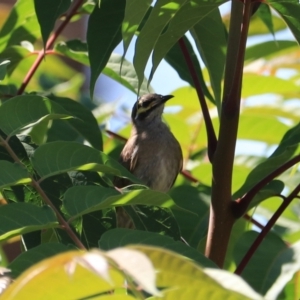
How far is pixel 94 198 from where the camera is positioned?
2.07 metres

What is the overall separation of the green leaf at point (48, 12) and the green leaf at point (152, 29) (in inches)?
13.5

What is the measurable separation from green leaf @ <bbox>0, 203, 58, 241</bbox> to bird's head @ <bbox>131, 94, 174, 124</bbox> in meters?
3.17

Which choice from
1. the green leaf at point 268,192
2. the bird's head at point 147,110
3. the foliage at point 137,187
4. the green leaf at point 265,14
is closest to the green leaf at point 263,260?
the foliage at point 137,187

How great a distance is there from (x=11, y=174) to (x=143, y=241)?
1.56ft

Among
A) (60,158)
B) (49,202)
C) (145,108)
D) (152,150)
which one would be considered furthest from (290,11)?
(145,108)

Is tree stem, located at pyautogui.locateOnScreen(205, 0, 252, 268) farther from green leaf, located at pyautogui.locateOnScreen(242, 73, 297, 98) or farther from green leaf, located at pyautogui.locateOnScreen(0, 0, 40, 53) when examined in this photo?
green leaf, located at pyautogui.locateOnScreen(242, 73, 297, 98)

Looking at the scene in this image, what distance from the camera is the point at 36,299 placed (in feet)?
4.24

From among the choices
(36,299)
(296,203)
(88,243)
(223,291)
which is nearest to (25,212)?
(88,243)

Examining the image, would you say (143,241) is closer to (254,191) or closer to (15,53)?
(254,191)

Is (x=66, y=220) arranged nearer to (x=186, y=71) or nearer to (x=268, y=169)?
(x=268, y=169)

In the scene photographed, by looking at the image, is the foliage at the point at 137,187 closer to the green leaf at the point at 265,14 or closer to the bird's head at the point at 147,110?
the green leaf at the point at 265,14

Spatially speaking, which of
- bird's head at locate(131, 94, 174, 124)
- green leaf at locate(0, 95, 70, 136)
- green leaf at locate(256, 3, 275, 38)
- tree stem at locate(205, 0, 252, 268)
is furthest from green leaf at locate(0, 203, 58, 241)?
bird's head at locate(131, 94, 174, 124)

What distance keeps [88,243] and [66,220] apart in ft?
0.57

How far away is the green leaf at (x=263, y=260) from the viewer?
2.48 meters
